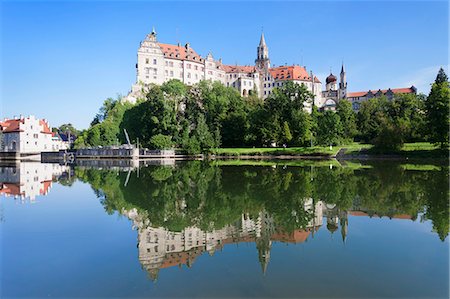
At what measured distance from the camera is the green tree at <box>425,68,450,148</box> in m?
42.8

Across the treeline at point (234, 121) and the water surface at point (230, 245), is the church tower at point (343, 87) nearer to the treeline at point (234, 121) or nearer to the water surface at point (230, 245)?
the treeline at point (234, 121)

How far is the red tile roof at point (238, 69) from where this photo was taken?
10994cm

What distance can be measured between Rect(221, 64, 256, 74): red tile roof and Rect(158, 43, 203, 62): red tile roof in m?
13.1

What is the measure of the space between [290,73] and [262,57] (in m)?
12.1

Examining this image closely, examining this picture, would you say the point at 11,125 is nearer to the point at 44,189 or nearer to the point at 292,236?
the point at 44,189

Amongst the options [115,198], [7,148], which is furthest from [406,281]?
[7,148]

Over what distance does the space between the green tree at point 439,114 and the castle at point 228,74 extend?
38557 millimetres

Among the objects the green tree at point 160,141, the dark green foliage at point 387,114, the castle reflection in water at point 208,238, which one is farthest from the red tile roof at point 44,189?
the dark green foliage at point 387,114

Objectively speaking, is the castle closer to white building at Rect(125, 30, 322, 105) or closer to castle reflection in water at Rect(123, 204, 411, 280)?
white building at Rect(125, 30, 322, 105)

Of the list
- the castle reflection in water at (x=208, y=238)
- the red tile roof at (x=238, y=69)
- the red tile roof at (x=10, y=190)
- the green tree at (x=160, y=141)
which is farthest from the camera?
the red tile roof at (x=238, y=69)

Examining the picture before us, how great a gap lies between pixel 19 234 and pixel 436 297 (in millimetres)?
10294

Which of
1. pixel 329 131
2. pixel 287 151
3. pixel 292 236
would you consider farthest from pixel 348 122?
pixel 292 236

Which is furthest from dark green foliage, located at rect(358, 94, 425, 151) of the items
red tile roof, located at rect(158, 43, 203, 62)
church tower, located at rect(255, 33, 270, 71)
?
red tile roof, located at rect(158, 43, 203, 62)

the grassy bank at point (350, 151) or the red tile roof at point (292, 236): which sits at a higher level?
the grassy bank at point (350, 151)
